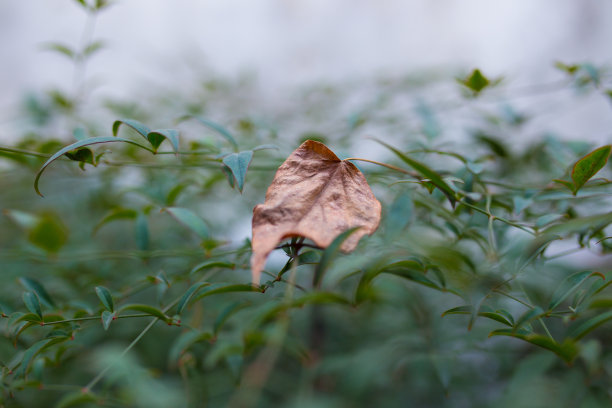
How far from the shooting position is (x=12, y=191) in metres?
0.92

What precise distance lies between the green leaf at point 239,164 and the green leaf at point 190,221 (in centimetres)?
10

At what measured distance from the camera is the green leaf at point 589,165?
323 millimetres

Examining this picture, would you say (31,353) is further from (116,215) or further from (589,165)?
(589,165)

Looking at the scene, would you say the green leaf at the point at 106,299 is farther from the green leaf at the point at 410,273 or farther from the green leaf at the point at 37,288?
the green leaf at the point at 410,273

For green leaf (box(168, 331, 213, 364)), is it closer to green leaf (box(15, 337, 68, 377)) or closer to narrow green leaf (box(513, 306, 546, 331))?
green leaf (box(15, 337, 68, 377))

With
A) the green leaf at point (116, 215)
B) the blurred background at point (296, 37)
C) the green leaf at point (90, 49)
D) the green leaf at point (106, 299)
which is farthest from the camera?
the blurred background at point (296, 37)

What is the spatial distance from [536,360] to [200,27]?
2112mm

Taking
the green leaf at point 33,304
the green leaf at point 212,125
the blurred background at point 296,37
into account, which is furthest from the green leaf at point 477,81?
the blurred background at point 296,37

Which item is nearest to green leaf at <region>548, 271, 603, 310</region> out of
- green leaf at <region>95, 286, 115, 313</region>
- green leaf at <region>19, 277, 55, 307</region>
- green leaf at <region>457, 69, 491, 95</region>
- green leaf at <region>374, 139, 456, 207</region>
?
green leaf at <region>374, 139, 456, 207</region>

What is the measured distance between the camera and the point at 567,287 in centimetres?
34

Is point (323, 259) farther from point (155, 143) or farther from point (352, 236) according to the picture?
point (155, 143)

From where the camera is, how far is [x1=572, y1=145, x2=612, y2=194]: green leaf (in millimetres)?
323

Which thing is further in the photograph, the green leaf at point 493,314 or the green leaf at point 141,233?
the green leaf at point 141,233

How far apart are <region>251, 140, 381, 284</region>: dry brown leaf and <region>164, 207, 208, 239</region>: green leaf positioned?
13 centimetres
